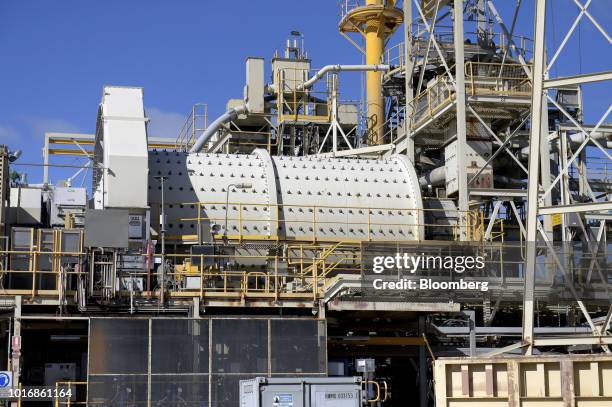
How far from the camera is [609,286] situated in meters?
28.8

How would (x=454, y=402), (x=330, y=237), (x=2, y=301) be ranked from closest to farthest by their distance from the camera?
1. (x=454, y=402)
2. (x=2, y=301)
3. (x=330, y=237)

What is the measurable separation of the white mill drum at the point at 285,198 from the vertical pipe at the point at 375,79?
11.8m

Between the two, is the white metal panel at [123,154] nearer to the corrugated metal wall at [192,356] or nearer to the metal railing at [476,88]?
the corrugated metal wall at [192,356]

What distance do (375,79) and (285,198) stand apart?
52.7 ft

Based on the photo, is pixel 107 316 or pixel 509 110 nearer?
pixel 107 316

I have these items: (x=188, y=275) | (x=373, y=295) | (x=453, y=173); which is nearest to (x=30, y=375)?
(x=188, y=275)

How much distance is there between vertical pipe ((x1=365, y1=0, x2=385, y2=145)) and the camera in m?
46.7

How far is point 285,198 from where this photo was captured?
32.8 metres

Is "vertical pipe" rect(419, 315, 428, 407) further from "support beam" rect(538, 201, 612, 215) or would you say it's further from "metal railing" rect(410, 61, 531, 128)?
"metal railing" rect(410, 61, 531, 128)

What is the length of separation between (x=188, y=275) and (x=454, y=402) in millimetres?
11704

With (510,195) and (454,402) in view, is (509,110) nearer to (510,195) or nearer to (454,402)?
(510,195)

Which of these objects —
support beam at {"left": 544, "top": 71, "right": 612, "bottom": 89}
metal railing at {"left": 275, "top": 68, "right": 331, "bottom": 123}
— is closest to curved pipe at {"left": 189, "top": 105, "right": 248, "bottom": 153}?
metal railing at {"left": 275, "top": 68, "right": 331, "bottom": 123}

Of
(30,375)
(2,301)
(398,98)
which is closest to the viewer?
(2,301)

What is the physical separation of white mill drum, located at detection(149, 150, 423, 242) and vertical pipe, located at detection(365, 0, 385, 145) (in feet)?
38.8
